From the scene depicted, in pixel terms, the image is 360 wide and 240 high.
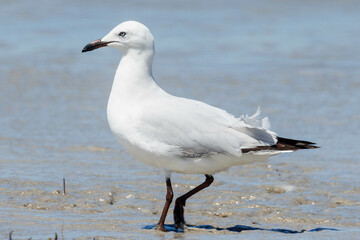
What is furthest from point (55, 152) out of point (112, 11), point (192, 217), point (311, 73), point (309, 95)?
point (112, 11)

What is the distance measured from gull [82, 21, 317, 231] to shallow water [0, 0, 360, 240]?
502 millimetres

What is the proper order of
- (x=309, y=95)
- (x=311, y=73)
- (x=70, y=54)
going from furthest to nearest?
1. (x=70, y=54)
2. (x=311, y=73)
3. (x=309, y=95)

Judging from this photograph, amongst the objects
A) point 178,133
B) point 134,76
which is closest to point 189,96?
point 134,76

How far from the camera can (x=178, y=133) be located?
17.6 ft

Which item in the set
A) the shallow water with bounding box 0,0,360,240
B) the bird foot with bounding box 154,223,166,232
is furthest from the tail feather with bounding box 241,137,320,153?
the bird foot with bounding box 154,223,166,232

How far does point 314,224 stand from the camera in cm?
560

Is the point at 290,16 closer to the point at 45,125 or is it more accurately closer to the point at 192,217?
the point at 45,125

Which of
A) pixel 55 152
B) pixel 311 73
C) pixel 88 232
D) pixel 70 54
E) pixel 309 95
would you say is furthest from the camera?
pixel 70 54

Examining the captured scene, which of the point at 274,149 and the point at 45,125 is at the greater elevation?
the point at 274,149

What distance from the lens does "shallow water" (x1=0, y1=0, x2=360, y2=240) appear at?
5.68 metres

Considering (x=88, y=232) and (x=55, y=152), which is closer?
(x=88, y=232)

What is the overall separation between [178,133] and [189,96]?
4957mm

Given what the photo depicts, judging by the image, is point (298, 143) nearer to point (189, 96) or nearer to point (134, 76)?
point (134, 76)

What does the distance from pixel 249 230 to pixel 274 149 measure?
616mm
